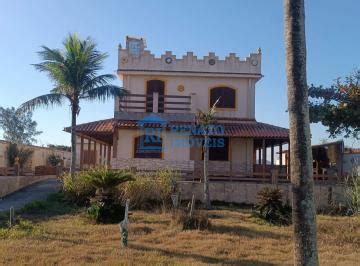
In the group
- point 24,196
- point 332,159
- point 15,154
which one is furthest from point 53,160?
point 332,159

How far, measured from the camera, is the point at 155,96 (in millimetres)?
22375

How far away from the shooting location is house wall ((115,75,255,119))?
2412 centimetres

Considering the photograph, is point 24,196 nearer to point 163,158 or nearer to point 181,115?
point 163,158

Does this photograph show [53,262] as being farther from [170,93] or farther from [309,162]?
[170,93]

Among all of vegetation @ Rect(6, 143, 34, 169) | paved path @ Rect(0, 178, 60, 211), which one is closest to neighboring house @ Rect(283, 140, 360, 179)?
paved path @ Rect(0, 178, 60, 211)

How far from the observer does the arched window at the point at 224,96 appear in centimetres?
2420

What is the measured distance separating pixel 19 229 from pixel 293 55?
8.98 meters

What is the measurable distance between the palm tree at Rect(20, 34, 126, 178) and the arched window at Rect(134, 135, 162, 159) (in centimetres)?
Result: 357

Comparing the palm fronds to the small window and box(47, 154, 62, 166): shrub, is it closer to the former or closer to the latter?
the small window

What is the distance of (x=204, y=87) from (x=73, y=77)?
7.86 m

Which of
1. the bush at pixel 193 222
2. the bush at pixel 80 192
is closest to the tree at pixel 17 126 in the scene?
the bush at pixel 80 192

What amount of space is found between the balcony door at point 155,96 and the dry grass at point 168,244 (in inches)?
361

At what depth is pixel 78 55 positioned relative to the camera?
18.8 m

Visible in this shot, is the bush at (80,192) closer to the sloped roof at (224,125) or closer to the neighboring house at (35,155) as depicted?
the sloped roof at (224,125)
